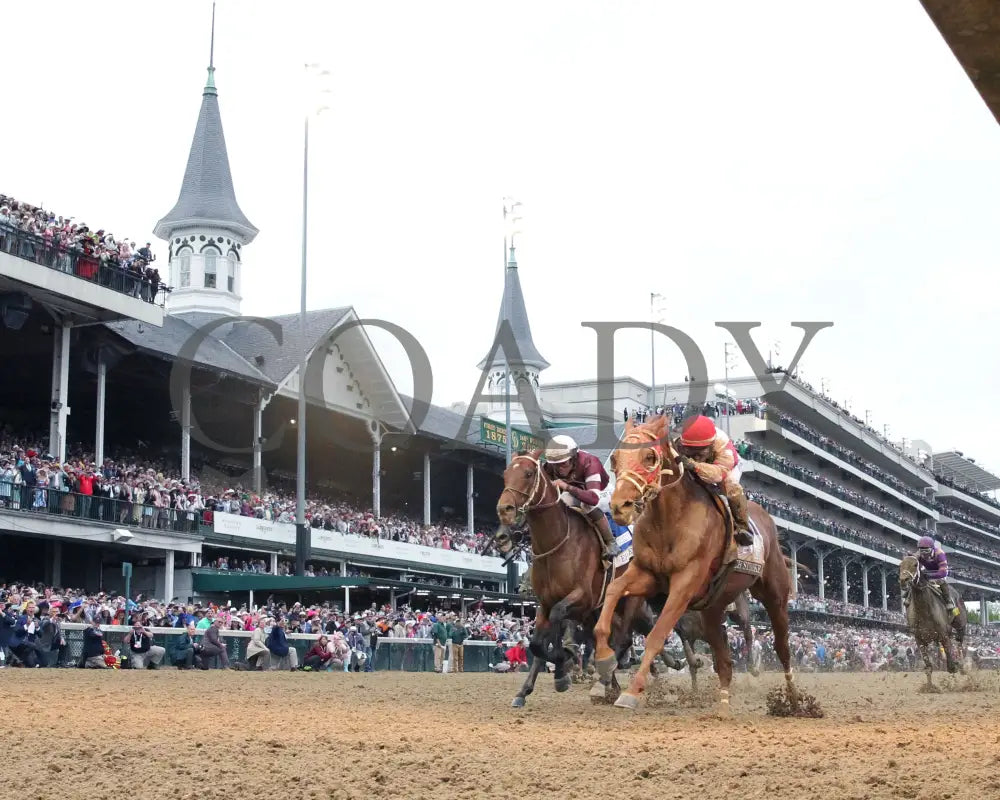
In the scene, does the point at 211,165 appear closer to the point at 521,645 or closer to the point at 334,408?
the point at 334,408

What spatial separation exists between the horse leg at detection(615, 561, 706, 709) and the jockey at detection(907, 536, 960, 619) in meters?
8.54

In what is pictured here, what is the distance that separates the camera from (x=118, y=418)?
39500 mm

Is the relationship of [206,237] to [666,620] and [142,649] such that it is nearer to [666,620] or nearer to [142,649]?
[142,649]

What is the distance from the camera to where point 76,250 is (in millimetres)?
28359

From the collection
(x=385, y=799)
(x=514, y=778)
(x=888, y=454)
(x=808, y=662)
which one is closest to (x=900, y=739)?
(x=514, y=778)

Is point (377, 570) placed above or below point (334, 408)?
below

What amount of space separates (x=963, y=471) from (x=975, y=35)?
5382 inches

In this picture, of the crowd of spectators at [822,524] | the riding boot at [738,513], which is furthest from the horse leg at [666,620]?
the crowd of spectators at [822,524]

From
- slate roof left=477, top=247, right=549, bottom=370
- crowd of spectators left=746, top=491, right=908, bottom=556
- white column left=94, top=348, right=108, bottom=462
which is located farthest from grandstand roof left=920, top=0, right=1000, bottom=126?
slate roof left=477, top=247, right=549, bottom=370

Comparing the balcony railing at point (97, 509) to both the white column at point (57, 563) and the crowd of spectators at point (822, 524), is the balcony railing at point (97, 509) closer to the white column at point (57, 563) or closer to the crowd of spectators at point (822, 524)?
the white column at point (57, 563)

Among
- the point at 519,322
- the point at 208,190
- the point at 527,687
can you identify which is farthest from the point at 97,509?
the point at 519,322

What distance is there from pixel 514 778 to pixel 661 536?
4107 millimetres

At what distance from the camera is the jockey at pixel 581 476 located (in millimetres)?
12461

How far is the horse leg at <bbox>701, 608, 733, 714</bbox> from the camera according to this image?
1109 centimetres
